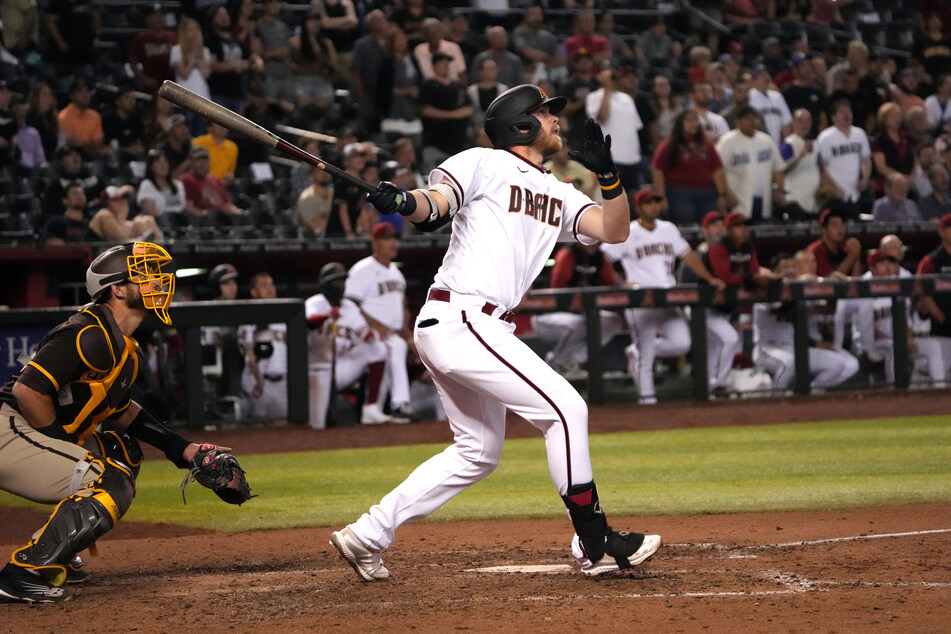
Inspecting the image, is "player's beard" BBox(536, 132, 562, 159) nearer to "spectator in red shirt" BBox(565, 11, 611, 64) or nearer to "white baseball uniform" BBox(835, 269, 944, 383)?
"white baseball uniform" BBox(835, 269, 944, 383)

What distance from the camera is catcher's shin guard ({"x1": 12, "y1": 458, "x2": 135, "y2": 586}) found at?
4805mm

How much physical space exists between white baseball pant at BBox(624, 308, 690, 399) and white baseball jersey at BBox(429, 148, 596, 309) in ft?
22.8

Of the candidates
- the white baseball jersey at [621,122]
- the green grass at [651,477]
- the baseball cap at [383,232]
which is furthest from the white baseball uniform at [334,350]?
the white baseball jersey at [621,122]

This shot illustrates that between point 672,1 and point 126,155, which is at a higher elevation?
point 672,1

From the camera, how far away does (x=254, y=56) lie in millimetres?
14266

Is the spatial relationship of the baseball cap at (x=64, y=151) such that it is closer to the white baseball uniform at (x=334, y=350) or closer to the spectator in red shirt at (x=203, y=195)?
the spectator in red shirt at (x=203, y=195)

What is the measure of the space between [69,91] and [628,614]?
11211 millimetres

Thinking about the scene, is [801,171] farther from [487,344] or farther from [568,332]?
[487,344]

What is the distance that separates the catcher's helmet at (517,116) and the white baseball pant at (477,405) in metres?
0.73

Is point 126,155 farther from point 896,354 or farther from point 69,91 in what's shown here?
point 896,354

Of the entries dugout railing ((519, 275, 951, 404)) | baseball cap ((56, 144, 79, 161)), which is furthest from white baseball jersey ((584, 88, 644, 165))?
baseball cap ((56, 144, 79, 161))

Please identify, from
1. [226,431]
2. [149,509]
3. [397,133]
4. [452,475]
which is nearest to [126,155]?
[397,133]

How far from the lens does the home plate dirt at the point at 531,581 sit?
4.35 meters

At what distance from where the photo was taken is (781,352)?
40.7ft
